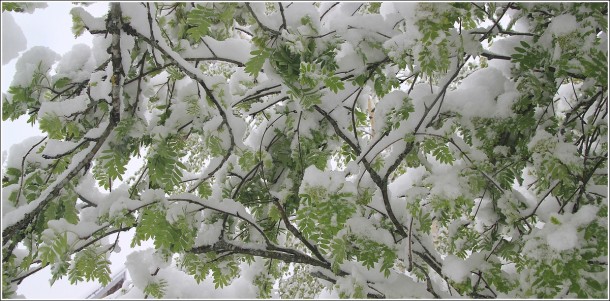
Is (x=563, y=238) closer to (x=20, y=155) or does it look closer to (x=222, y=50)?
(x=222, y=50)

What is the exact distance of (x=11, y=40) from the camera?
1.68 meters

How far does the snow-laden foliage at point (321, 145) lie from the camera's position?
1490mm

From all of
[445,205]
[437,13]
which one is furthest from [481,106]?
[437,13]

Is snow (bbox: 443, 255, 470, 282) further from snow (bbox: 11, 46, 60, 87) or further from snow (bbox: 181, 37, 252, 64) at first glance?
snow (bbox: 11, 46, 60, 87)

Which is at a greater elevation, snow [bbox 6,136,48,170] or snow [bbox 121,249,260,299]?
snow [bbox 6,136,48,170]

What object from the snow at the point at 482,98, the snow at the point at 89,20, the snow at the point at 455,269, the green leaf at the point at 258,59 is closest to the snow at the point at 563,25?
the snow at the point at 482,98

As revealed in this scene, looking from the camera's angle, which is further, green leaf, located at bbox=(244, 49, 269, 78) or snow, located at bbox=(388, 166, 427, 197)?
snow, located at bbox=(388, 166, 427, 197)

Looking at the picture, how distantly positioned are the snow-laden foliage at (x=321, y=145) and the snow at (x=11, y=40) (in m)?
0.07

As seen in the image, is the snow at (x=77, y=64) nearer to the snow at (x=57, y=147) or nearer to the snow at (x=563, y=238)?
the snow at (x=57, y=147)

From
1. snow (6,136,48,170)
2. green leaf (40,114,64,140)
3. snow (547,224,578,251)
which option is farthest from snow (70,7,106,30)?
snow (547,224,578,251)

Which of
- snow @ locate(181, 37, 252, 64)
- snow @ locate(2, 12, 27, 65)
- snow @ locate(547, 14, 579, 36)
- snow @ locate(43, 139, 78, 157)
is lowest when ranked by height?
snow @ locate(43, 139, 78, 157)

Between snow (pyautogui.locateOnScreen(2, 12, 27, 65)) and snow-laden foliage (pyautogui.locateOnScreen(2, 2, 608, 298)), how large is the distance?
0.07 m

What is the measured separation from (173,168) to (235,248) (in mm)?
452

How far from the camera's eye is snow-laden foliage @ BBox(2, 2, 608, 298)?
1490mm
